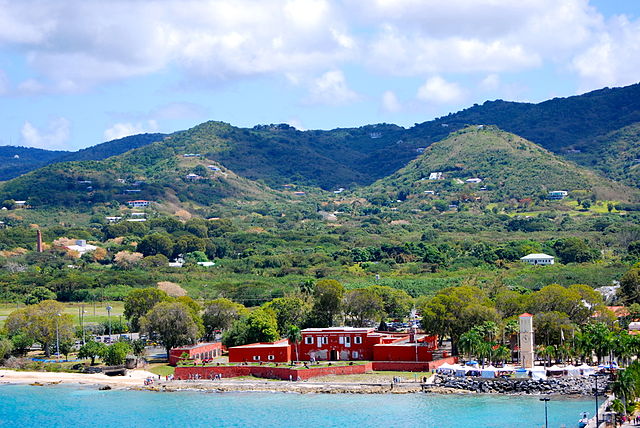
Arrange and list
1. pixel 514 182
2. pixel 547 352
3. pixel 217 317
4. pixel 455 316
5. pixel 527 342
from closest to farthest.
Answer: pixel 527 342
pixel 547 352
pixel 455 316
pixel 217 317
pixel 514 182

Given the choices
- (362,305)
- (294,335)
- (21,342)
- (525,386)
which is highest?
(362,305)

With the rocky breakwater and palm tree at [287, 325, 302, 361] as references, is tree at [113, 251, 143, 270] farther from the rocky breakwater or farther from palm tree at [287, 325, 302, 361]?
the rocky breakwater

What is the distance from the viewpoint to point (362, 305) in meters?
71.0

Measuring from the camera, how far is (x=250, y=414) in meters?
49.5

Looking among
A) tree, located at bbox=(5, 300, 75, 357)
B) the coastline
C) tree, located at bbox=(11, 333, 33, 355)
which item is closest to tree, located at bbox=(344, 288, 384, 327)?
the coastline

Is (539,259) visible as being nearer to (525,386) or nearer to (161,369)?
(161,369)

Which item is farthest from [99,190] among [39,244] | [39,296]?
[39,296]

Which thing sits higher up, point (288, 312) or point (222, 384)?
point (288, 312)

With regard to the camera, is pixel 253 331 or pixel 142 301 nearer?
pixel 253 331

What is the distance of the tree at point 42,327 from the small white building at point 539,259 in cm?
5790

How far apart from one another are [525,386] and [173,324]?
23.6 metres

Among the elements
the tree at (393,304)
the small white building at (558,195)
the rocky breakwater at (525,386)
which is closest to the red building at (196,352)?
the rocky breakwater at (525,386)

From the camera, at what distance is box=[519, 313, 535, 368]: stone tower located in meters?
54.4

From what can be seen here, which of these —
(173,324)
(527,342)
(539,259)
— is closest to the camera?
(527,342)
